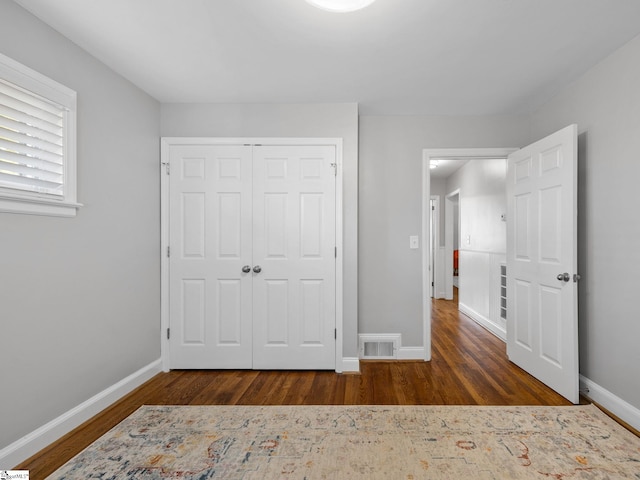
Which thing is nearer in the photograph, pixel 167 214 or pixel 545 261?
pixel 545 261

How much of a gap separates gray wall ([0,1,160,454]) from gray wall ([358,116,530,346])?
6.54 ft

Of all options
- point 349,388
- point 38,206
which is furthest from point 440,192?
point 38,206

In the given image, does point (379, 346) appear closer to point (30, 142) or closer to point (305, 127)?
point (305, 127)

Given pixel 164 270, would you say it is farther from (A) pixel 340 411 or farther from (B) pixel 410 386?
(B) pixel 410 386

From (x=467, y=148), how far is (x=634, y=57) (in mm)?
1319

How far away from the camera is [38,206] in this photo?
1.82 m

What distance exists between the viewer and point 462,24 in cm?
188

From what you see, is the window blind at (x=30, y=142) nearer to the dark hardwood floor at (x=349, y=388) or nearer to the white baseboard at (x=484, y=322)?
the dark hardwood floor at (x=349, y=388)

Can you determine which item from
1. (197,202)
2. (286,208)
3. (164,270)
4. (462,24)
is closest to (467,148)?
(462,24)

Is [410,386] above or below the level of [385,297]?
below

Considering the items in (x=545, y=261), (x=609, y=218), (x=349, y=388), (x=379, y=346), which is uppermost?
(x=609, y=218)

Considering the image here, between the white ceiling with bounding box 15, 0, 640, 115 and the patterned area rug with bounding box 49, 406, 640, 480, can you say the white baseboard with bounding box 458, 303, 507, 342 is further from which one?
the white ceiling with bounding box 15, 0, 640, 115

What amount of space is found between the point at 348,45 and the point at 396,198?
5.14 ft

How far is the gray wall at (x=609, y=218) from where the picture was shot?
2.11 metres
